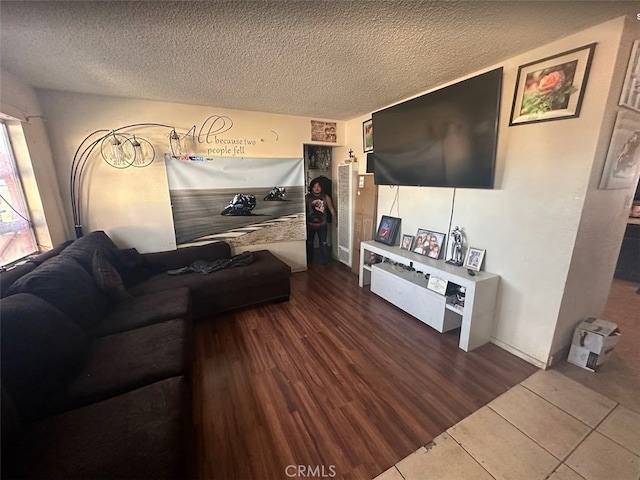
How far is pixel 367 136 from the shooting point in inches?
133

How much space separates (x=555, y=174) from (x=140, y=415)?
2.80 metres

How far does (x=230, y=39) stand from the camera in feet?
5.05

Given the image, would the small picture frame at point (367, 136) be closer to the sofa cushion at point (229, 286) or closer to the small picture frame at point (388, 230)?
the small picture frame at point (388, 230)

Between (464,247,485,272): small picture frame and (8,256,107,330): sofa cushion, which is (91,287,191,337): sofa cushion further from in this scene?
(464,247,485,272): small picture frame

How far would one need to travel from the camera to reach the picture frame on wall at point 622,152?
62.2 inches

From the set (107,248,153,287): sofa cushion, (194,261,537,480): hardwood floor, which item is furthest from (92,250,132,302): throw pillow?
(194,261,537,480): hardwood floor

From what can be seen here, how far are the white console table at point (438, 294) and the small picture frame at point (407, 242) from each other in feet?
0.21

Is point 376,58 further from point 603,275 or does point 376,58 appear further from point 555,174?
point 603,275

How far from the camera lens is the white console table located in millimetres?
2029

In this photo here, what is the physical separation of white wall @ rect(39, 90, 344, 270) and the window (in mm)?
456

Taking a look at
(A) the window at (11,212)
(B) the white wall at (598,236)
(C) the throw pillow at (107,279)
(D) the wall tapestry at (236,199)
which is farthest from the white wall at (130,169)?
Result: (B) the white wall at (598,236)

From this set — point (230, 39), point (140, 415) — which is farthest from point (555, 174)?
point (140, 415)

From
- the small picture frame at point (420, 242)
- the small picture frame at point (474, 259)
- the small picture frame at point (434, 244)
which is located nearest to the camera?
the small picture frame at point (474, 259)

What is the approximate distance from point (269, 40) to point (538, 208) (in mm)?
2231
